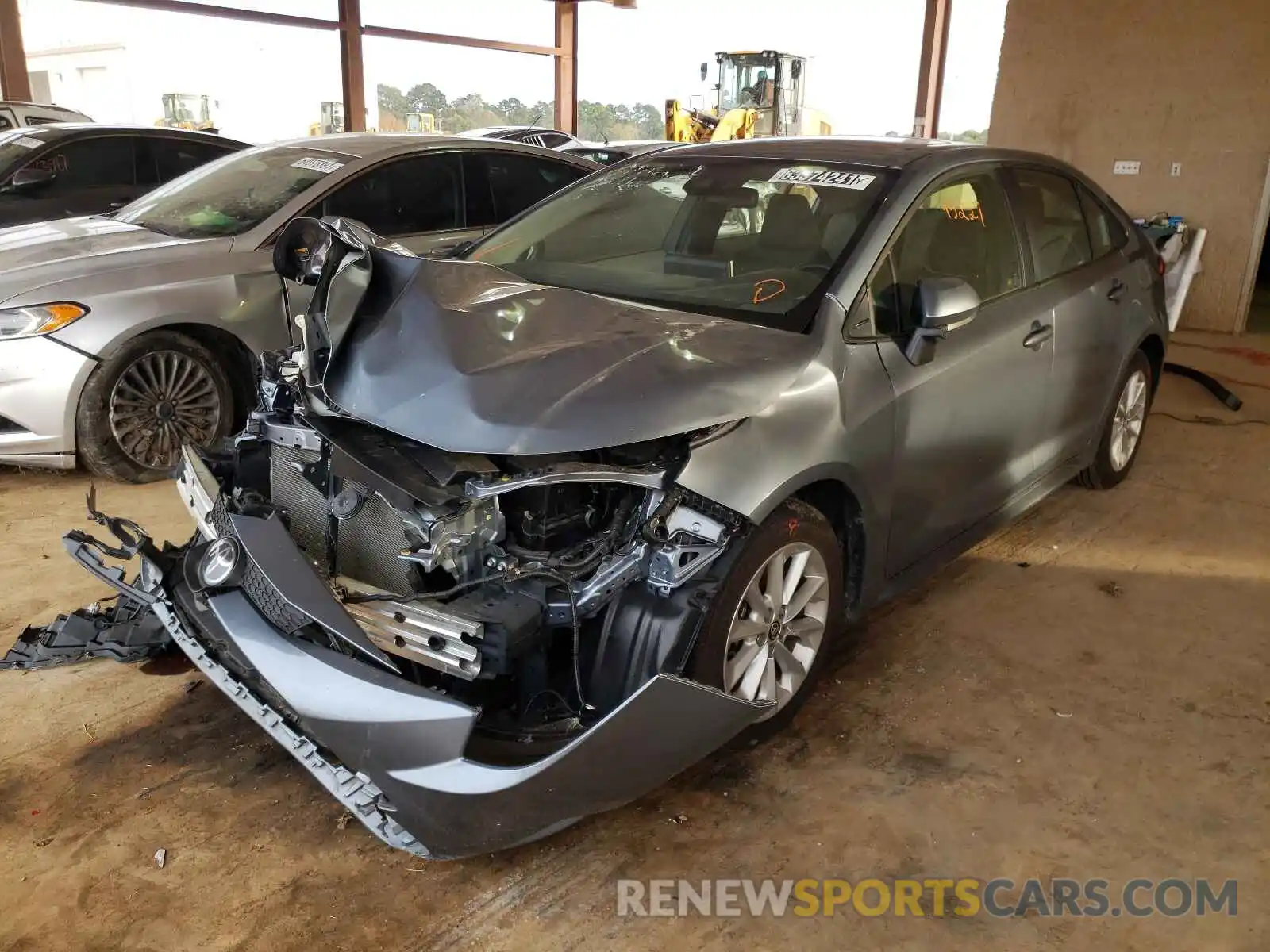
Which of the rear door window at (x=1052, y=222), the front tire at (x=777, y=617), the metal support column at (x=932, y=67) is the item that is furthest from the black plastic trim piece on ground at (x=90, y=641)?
the metal support column at (x=932, y=67)

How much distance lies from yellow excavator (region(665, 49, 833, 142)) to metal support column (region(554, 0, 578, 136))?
8.38 ft

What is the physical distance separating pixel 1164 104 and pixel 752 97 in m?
9.25

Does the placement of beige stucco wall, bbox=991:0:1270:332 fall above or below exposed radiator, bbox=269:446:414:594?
above

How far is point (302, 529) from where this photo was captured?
244 cm

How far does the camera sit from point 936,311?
2654 millimetres

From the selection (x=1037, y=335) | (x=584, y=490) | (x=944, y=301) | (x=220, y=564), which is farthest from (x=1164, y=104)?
(x=220, y=564)

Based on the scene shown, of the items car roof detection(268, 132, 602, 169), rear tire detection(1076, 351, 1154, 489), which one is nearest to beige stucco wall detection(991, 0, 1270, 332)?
rear tire detection(1076, 351, 1154, 489)

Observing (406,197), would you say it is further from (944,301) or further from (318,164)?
(944,301)

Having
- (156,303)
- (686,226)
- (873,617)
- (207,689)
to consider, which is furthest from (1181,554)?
(156,303)

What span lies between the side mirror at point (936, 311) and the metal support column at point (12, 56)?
1355 cm

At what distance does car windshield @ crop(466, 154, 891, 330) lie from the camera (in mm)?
2812

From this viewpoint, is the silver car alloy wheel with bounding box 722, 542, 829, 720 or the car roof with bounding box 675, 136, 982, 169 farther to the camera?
the car roof with bounding box 675, 136, 982, 169

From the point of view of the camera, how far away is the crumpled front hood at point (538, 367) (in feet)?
6.77

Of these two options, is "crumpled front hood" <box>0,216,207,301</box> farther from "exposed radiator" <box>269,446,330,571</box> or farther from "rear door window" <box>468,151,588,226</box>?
"exposed radiator" <box>269,446,330,571</box>
